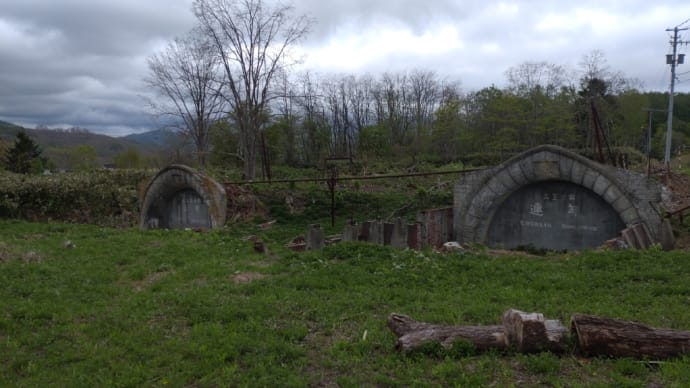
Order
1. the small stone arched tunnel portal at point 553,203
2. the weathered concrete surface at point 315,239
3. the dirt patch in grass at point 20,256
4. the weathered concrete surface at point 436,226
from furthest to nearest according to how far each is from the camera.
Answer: the weathered concrete surface at point 436,226, the small stone arched tunnel portal at point 553,203, the weathered concrete surface at point 315,239, the dirt patch in grass at point 20,256

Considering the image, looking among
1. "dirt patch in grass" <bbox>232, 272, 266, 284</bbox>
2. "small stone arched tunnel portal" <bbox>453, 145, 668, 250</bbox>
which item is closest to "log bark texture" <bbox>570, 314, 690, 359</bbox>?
"dirt patch in grass" <bbox>232, 272, 266, 284</bbox>

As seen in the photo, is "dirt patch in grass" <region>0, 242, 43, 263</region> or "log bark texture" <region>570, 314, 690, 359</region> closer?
"log bark texture" <region>570, 314, 690, 359</region>

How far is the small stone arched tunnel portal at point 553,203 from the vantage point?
10656 millimetres

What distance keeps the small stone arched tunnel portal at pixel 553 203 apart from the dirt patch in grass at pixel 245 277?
6.59 metres

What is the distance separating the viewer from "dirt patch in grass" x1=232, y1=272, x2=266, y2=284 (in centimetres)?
778

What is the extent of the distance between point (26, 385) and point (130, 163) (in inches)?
1774

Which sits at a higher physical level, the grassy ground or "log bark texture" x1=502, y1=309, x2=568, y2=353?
"log bark texture" x1=502, y1=309, x2=568, y2=353

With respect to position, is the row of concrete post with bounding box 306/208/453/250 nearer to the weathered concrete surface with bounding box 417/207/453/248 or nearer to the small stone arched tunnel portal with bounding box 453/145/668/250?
the weathered concrete surface with bounding box 417/207/453/248

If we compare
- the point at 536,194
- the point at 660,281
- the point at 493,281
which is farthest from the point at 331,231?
the point at 660,281

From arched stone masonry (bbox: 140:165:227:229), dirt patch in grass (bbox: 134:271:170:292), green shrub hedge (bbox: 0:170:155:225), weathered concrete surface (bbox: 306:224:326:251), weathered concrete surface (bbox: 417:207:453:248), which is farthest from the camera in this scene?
green shrub hedge (bbox: 0:170:155:225)

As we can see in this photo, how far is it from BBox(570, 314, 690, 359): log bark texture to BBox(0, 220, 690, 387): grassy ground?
0.13 m

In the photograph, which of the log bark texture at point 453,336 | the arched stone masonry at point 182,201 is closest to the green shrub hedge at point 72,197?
the arched stone masonry at point 182,201

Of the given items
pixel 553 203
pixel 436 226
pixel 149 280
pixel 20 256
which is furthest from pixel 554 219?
pixel 20 256

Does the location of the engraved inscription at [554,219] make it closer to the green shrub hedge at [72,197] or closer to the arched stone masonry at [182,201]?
the arched stone masonry at [182,201]
